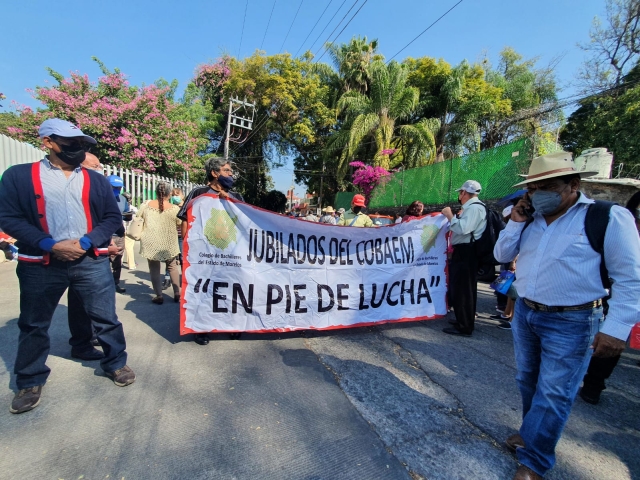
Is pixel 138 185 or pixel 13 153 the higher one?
pixel 13 153

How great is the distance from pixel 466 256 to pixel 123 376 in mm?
3789

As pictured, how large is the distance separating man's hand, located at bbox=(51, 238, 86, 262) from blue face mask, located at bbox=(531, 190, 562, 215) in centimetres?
295

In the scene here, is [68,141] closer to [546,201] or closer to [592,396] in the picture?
[546,201]

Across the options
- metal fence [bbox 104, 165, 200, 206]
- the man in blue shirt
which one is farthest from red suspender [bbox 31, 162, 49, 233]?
metal fence [bbox 104, 165, 200, 206]

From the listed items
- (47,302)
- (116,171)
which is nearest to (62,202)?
(47,302)

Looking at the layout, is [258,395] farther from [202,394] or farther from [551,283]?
[551,283]

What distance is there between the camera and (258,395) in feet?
8.03

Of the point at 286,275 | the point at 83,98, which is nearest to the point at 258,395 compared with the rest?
the point at 286,275

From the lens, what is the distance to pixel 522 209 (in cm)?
202

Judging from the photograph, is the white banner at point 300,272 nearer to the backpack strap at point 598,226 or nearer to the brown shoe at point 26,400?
the brown shoe at point 26,400

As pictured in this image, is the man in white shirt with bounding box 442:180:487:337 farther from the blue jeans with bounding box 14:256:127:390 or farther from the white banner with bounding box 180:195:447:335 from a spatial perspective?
the blue jeans with bounding box 14:256:127:390

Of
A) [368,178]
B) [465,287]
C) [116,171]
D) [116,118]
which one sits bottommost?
[465,287]

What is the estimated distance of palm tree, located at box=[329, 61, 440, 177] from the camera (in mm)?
18203

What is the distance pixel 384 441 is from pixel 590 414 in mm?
1791
